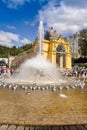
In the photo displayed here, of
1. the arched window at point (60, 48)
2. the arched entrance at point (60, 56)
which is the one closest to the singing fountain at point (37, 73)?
the arched entrance at point (60, 56)

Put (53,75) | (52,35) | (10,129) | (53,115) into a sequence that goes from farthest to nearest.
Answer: (52,35) < (53,75) < (53,115) < (10,129)

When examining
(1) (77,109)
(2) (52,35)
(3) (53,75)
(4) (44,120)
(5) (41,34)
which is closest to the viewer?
(4) (44,120)

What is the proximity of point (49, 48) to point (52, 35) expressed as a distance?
6.80m

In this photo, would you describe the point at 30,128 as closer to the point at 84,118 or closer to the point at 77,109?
the point at 84,118

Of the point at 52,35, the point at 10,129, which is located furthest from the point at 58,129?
the point at 52,35

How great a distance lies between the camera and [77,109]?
11672 mm

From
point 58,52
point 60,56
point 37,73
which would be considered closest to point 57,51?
point 58,52

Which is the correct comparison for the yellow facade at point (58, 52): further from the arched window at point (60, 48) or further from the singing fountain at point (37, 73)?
the singing fountain at point (37, 73)

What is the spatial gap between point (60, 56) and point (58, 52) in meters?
1.19

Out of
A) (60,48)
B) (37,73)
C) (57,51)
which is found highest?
(60,48)

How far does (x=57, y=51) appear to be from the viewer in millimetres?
60219

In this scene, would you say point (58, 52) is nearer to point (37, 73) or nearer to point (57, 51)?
point (57, 51)

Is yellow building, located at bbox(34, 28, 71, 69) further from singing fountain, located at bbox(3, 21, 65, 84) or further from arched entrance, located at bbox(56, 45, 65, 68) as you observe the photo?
singing fountain, located at bbox(3, 21, 65, 84)

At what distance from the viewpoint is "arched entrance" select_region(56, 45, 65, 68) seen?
60156mm
